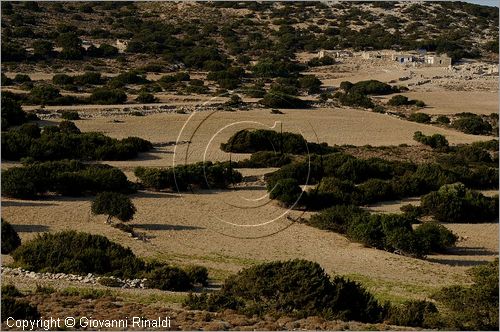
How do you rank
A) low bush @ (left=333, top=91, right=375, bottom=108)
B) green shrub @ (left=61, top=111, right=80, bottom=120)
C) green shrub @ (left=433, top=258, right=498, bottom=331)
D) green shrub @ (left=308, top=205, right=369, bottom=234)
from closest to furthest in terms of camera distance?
green shrub @ (left=433, top=258, right=498, bottom=331) → green shrub @ (left=308, top=205, right=369, bottom=234) → green shrub @ (left=61, top=111, right=80, bottom=120) → low bush @ (left=333, top=91, right=375, bottom=108)

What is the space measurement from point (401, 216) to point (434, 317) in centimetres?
749

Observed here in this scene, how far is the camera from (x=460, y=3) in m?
94.1

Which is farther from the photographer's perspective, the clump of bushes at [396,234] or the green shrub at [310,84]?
the green shrub at [310,84]

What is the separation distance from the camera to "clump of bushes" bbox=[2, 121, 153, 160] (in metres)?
27.6

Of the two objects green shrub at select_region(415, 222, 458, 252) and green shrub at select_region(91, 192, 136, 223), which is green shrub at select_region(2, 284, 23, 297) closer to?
green shrub at select_region(91, 192, 136, 223)

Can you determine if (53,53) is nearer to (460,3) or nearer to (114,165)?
(114,165)

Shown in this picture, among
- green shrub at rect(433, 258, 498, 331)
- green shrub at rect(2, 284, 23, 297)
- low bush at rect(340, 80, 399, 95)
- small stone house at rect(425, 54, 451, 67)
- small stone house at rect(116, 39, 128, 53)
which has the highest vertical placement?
small stone house at rect(116, 39, 128, 53)

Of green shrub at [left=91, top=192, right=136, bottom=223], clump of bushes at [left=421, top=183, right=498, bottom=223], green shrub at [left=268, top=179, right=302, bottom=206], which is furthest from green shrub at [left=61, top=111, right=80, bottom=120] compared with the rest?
clump of bushes at [left=421, top=183, right=498, bottom=223]

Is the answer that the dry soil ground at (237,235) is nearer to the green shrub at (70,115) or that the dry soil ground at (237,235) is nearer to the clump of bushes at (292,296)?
the clump of bushes at (292,296)

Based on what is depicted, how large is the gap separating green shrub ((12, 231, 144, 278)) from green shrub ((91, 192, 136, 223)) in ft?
12.2

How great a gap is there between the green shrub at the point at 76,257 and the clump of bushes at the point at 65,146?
498 inches

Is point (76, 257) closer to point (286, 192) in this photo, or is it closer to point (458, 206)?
point (286, 192)

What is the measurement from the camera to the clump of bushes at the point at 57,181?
70.2 ft

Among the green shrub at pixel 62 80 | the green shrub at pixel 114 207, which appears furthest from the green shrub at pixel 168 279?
the green shrub at pixel 62 80
